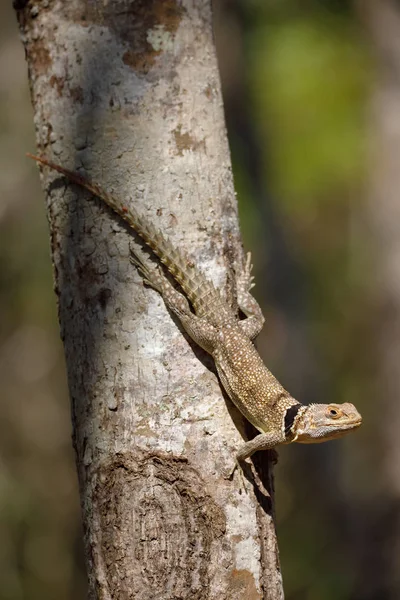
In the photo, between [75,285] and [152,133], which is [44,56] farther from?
[75,285]

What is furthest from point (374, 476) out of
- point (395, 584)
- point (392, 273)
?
point (392, 273)

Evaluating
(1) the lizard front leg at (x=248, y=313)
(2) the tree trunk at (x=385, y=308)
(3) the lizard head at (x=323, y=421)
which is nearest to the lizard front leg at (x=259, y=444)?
(3) the lizard head at (x=323, y=421)

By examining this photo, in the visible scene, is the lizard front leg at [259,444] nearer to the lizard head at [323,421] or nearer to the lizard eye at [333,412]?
the lizard head at [323,421]

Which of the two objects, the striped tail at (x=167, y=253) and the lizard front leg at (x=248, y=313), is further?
the lizard front leg at (x=248, y=313)

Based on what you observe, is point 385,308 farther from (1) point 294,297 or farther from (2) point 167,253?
(2) point 167,253

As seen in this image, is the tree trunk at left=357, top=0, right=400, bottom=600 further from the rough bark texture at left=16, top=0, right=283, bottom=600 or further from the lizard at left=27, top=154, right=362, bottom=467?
the rough bark texture at left=16, top=0, right=283, bottom=600

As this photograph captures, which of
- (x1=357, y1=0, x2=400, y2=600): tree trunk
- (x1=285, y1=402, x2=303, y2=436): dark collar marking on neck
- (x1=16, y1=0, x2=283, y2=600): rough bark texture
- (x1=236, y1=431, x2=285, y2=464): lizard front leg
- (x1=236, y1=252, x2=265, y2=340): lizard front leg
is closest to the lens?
(x1=16, y1=0, x2=283, y2=600): rough bark texture

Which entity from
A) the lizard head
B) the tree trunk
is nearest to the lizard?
the lizard head
